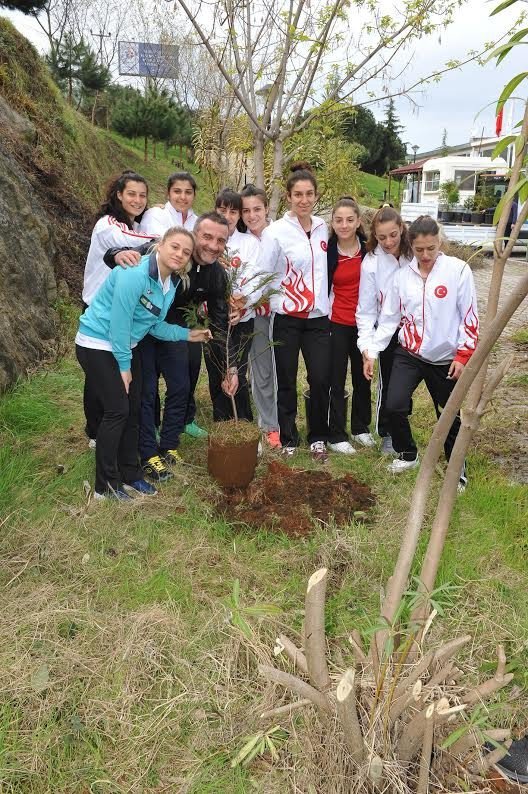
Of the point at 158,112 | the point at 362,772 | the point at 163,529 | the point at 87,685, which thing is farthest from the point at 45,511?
the point at 158,112

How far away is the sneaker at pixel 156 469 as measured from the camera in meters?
3.97

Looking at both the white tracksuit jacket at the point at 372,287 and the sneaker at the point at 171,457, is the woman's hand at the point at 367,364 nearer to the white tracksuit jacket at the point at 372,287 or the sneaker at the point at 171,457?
the white tracksuit jacket at the point at 372,287

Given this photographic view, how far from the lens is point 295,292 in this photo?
4168 mm

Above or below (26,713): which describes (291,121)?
above

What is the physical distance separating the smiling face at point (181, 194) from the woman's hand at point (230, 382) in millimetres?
1183

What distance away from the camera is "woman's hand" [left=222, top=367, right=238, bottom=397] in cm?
398

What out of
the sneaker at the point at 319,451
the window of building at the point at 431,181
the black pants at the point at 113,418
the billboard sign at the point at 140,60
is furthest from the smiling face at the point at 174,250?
the window of building at the point at 431,181

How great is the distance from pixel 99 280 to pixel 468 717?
10.1ft

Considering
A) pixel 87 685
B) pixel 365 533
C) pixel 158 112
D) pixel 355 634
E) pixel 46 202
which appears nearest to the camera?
pixel 355 634

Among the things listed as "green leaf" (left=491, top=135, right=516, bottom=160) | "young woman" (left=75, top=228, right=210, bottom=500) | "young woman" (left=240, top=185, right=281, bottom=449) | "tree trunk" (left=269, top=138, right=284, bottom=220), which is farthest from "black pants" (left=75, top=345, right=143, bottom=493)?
"tree trunk" (left=269, top=138, right=284, bottom=220)

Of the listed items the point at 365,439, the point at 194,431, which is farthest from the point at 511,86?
the point at 194,431

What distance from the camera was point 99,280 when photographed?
3963mm

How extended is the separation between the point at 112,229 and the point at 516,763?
333cm

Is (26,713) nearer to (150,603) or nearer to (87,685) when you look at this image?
(87,685)
